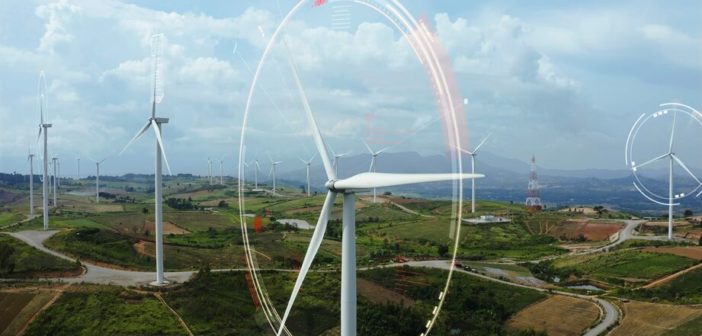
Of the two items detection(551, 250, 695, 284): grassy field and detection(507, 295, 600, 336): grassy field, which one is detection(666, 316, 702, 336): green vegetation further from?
detection(551, 250, 695, 284): grassy field

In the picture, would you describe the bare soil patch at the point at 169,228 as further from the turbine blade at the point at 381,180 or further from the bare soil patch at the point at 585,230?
the turbine blade at the point at 381,180

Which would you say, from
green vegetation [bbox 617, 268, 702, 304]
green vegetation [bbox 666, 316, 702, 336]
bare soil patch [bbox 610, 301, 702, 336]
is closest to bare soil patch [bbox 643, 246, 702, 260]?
green vegetation [bbox 617, 268, 702, 304]

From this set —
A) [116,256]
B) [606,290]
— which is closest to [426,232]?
[606,290]

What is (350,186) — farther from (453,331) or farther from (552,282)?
(552,282)

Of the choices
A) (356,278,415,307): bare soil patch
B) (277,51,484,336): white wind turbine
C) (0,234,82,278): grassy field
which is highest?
(277,51,484,336): white wind turbine

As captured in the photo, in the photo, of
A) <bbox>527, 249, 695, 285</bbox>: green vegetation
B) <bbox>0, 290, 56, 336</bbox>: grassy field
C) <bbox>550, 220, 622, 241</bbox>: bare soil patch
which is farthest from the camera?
<bbox>550, 220, 622, 241</bbox>: bare soil patch
